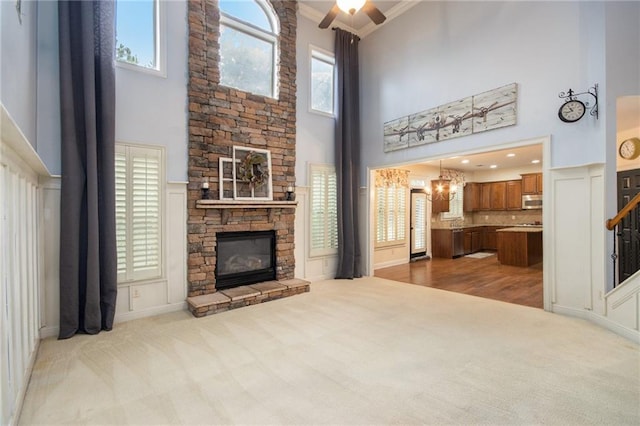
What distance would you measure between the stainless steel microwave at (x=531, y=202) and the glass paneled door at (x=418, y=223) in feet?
11.7

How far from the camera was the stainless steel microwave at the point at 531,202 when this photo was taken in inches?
364

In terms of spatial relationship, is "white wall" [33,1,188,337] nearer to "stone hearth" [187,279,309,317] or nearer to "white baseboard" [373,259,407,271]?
"stone hearth" [187,279,309,317]

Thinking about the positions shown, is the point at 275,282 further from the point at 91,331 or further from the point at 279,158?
the point at 91,331

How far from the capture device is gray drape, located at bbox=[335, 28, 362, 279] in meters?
5.87

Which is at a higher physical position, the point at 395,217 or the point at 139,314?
the point at 395,217

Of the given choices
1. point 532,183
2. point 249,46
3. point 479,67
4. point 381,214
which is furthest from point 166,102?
point 532,183

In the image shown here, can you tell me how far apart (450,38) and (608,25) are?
2.02m

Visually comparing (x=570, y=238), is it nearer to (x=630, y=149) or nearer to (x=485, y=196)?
(x=630, y=149)

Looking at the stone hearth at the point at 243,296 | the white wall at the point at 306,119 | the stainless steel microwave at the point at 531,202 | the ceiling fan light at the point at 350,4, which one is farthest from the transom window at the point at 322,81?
the stainless steel microwave at the point at 531,202

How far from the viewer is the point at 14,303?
6.57 feet

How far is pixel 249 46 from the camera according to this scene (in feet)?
16.3

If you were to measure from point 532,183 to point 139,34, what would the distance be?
34.1 feet

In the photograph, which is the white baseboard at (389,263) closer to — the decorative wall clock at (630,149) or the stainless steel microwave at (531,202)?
the decorative wall clock at (630,149)

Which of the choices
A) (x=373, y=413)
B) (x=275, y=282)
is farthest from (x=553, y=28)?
(x=275, y=282)
